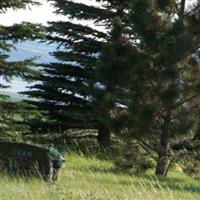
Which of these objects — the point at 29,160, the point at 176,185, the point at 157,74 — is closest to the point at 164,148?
the point at 157,74

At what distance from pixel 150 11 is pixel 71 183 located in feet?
24.0

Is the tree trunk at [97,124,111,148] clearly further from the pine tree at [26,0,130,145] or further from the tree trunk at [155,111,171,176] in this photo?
the tree trunk at [155,111,171,176]

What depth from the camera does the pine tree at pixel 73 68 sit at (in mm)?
25109

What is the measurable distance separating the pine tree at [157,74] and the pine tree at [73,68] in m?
6.00

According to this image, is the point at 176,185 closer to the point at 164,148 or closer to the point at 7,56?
the point at 164,148

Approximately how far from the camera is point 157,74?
17766mm

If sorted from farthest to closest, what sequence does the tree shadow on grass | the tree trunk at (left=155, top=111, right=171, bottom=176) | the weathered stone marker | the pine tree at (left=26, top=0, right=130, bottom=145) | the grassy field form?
1. the pine tree at (left=26, top=0, right=130, bottom=145)
2. the tree trunk at (left=155, top=111, right=171, bottom=176)
3. the tree shadow on grass
4. the weathered stone marker
5. the grassy field

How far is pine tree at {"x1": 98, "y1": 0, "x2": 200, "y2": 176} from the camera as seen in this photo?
17.4 meters

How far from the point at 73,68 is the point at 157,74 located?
862 centimetres

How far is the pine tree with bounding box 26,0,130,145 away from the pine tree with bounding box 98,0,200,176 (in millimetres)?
6002

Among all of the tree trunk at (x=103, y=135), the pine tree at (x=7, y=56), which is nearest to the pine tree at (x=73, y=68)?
the tree trunk at (x=103, y=135)

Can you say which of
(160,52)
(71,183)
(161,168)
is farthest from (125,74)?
(71,183)

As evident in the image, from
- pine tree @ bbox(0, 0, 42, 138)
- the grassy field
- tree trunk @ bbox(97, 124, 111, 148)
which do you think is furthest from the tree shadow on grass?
tree trunk @ bbox(97, 124, 111, 148)

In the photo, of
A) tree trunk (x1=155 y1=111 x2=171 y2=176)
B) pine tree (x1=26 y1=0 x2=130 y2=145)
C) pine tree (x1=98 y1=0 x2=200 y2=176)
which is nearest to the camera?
pine tree (x1=98 y1=0 x2=200 y2=176)
